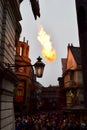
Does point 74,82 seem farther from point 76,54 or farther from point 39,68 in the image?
point 39,68

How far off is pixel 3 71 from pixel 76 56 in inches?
1655

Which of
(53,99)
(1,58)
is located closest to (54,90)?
(53,99)

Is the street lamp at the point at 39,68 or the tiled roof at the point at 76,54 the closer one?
the street lamp at the point at 39,68

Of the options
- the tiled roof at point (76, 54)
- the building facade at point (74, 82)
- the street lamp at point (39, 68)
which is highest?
the tiled roof at point (76, 54)

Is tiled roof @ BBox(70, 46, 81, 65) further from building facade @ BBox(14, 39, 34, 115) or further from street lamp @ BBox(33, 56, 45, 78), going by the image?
street lamp @ BBox(33, 56, 45, 78)

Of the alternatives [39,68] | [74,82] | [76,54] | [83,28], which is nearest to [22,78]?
[74,82]

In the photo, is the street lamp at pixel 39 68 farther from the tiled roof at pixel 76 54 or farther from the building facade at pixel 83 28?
the tiled roof at pixel 76 54

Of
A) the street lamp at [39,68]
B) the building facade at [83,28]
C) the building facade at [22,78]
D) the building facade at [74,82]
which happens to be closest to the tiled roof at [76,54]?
the building facade at [74,82]

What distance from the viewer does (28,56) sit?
54.8 meters

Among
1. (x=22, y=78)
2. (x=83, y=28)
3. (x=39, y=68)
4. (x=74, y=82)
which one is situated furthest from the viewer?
(x=22, y=78)

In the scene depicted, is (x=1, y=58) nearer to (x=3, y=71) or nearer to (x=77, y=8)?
(x=3, y=71)

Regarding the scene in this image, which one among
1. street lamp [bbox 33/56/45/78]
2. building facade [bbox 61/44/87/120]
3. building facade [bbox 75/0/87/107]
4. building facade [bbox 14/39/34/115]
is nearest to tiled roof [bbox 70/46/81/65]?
building facade [bbox 61/44/87/120]

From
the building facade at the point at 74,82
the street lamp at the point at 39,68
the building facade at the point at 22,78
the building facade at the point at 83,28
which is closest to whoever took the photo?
the street lamp at the point at 39,68

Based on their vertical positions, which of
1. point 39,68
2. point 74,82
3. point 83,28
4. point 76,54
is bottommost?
point 39,68
